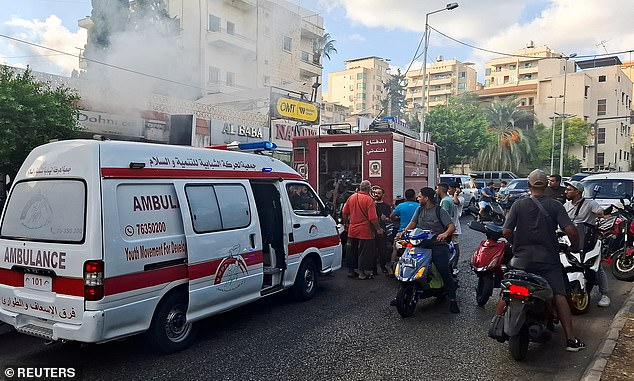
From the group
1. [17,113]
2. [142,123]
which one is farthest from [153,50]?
[17,113]

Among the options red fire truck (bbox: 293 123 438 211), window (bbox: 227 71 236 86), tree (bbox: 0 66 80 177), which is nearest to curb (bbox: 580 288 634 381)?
red fire truck (bbox: 293 123 438 211)

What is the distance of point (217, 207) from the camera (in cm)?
491

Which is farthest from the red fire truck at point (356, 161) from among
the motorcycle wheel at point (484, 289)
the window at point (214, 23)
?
the window at point (214, 23)

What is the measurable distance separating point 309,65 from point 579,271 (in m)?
35.7

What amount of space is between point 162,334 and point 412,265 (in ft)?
9.24

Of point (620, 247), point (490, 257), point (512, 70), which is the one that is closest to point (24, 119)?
point (490, 257)

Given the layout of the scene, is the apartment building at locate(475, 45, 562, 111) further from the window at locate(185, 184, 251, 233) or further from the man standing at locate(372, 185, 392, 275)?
the window at locate(185, 184, 251, 233)

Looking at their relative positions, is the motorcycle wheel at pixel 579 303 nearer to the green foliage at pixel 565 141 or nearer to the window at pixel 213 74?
the window at pixel 213 74

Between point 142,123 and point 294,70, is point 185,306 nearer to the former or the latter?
point 142,123

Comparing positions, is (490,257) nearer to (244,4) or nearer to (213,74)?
(244,4)

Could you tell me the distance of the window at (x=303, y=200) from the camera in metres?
6.32

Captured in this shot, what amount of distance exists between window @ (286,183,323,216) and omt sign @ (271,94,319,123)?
39.8 ft

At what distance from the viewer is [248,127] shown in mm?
17250

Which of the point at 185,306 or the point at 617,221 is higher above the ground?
the point at 617,221
